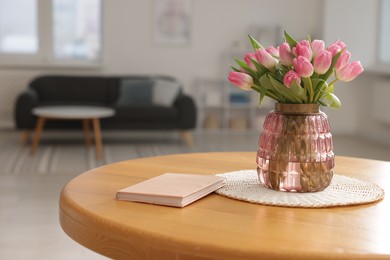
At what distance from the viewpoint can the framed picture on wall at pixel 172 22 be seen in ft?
24.9

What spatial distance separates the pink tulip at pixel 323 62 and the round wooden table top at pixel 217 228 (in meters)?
0.36

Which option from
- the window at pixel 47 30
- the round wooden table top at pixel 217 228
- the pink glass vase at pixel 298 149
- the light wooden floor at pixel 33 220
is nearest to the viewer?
the round wooden table top at pixel 217 228

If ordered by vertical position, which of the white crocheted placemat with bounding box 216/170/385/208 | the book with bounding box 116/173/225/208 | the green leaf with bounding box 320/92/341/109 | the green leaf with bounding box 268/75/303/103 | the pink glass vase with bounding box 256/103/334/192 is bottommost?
the white crocheted placemat with bounding box 216/170/385/208

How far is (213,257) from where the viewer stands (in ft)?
4.03

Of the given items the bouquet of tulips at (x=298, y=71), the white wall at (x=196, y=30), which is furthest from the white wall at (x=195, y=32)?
the bouquet of tulips at (x=298, y=71)

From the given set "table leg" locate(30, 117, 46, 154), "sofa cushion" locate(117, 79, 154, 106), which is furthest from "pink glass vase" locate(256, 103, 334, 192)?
"sofa cushion" locate(117, 79, 154, 106)

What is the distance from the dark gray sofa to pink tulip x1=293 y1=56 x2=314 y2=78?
4.95m

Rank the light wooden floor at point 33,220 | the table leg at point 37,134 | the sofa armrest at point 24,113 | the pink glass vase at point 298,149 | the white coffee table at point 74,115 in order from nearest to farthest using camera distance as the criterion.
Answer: the pink glass vase at point 298,149 < the light wooden floor at point 33,220 < the white coffee table at point 74,115 < the table leg at point 37,134 < the sofa armrest at point 24,113

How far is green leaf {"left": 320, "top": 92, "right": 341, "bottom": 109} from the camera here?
5.63ft

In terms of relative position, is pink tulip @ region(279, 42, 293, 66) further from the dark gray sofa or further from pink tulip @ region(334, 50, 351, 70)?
the dark gray sofa

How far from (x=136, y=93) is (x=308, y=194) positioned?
5374mm

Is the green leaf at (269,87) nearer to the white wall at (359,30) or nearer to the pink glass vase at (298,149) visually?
the pink glass vase at (298,149)

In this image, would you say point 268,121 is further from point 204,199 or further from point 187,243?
point 187,243

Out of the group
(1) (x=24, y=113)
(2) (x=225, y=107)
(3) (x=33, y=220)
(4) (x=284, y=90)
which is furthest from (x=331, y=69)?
(2) (x=225, y=107)
